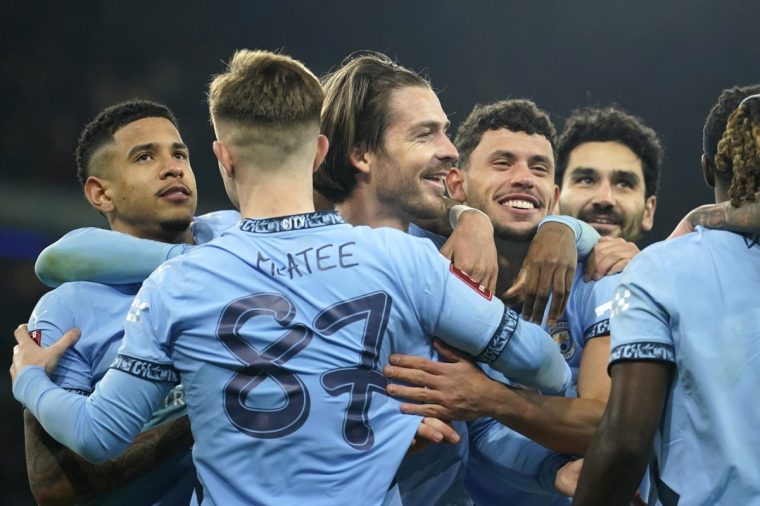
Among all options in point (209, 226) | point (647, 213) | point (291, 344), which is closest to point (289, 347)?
point (291, 344)

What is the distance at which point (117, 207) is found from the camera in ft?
10.9

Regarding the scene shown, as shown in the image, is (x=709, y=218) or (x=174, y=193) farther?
(x=174, y=193)

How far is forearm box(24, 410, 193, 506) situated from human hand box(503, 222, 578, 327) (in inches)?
43.1

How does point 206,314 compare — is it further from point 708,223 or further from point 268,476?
point 708,223

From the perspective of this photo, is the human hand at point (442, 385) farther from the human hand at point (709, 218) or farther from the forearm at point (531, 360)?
the human hand at point (709, 218)

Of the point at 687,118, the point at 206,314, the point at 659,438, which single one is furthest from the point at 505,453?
the point at 687,118

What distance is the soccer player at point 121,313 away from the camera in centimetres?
280

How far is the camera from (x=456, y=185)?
3910mm

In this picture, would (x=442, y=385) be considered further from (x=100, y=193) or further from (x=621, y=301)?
(x=100, y=193)

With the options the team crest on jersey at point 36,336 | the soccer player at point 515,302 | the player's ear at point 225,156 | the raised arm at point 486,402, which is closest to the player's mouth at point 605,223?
the soccer player at point 515,302

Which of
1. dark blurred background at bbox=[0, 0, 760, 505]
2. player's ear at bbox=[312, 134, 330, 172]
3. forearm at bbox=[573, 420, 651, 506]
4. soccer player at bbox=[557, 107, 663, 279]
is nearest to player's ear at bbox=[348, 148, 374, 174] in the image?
player's ear at bbox=[312, 134, 330, 172]

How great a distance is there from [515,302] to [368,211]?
58 centimetres

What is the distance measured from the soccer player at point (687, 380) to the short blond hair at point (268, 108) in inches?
35.0

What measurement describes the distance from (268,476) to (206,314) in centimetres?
39
